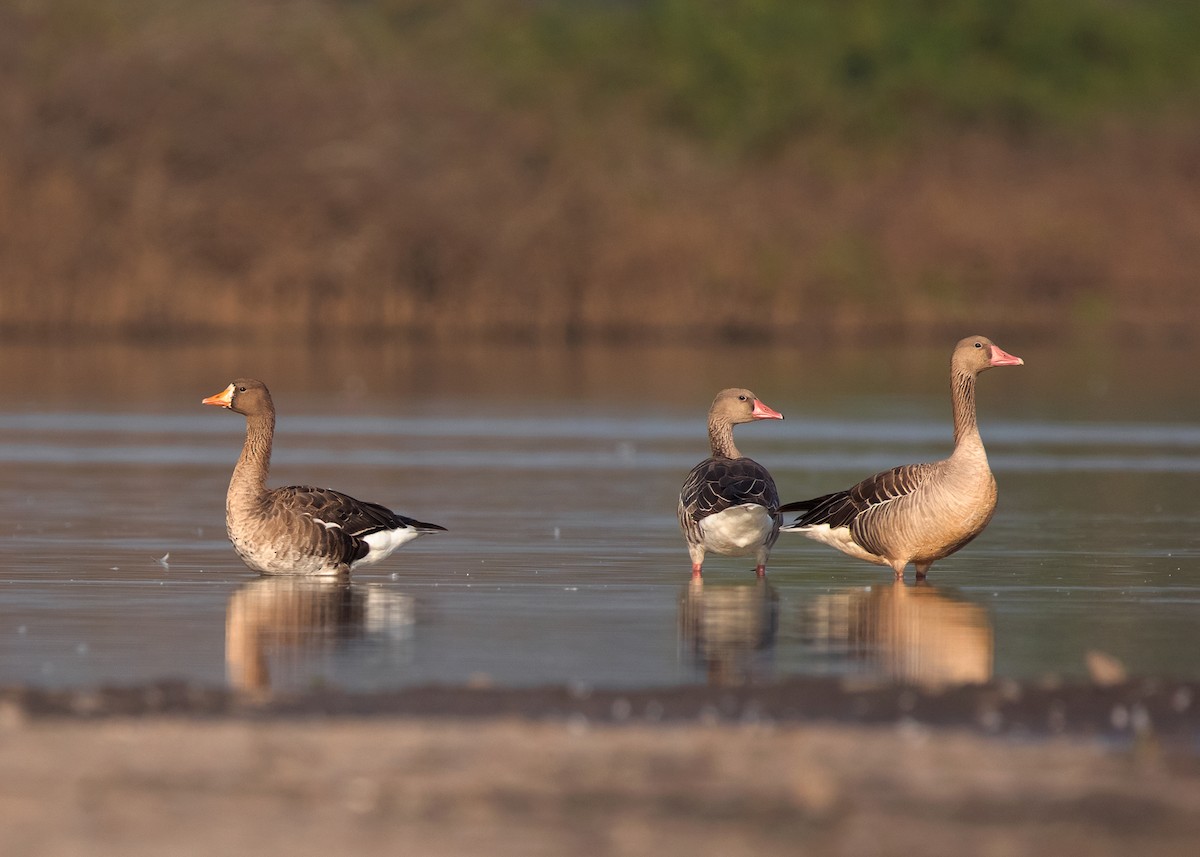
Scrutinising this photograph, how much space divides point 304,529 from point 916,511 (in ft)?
9.88

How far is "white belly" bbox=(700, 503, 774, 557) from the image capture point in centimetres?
1093

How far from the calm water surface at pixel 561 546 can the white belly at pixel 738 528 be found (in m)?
0.22

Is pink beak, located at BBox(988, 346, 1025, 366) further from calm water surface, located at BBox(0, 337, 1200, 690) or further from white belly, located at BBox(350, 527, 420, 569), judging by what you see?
white belly, located at BBox(350, 527, 420, 569)

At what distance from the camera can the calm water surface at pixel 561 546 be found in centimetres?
855

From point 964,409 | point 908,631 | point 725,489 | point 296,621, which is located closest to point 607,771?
point 908,631

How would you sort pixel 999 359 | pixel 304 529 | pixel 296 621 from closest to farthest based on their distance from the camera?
pixel 296 621, pixel 304 529, pixel 999 359

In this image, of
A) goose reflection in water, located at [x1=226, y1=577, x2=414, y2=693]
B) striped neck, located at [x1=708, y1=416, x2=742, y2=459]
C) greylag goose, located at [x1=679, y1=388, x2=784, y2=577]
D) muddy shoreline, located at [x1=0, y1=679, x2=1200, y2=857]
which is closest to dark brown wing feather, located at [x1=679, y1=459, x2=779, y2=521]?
greylag goose, located at [x1=679, y1=388, x2=784, y2=577]

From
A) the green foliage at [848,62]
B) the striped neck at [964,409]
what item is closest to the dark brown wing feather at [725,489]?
the striped neck at [964,409]

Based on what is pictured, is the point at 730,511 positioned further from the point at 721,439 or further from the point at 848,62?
the point at 848,62

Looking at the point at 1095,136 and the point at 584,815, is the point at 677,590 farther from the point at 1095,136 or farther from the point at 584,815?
the point at 1095,136

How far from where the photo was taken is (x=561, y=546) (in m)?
12.6

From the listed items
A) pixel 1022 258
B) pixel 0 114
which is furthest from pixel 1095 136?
pixel 0 114

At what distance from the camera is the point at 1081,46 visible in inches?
2781

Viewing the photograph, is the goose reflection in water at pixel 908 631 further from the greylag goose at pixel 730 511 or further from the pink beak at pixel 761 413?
the pink beak at pixel 761 413
